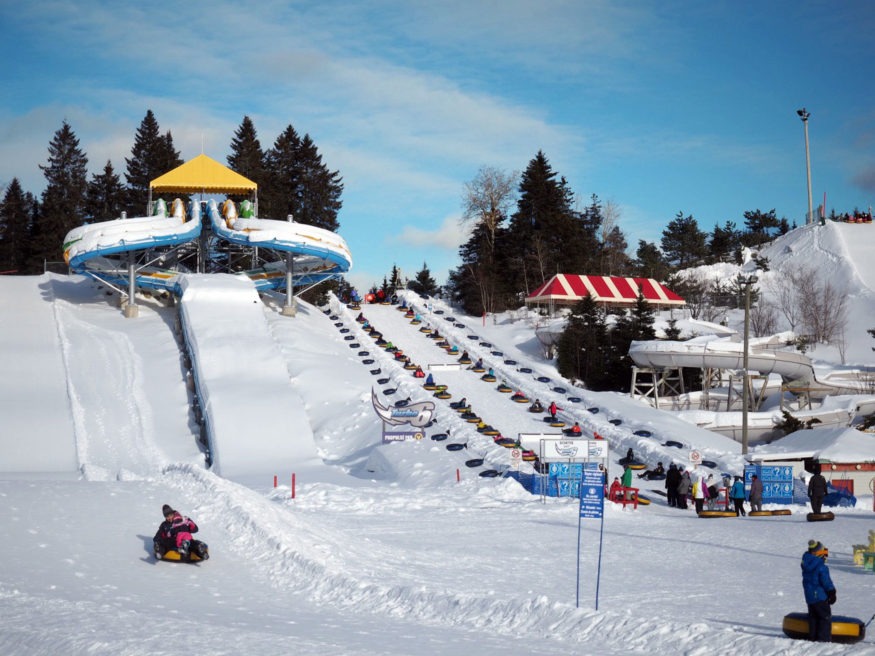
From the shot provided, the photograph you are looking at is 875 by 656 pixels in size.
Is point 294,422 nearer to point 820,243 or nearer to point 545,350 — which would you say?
point 545,350

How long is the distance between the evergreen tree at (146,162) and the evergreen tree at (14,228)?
45.9 ft

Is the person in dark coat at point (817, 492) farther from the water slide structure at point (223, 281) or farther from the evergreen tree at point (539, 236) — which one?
the evergreen tree at point (539, 236)

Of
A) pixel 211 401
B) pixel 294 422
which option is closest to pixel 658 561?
pixel 294 422

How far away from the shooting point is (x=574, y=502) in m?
24.7

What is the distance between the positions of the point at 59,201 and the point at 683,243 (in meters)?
67.3

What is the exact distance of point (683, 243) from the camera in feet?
365

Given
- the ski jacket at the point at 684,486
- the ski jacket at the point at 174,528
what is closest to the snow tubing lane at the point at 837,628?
the ski jacket at the point at 174,528

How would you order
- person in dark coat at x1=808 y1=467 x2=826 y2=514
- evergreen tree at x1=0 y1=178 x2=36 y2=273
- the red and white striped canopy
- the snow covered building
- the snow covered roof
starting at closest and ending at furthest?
person in dark coat at x1=808 y1=467 x2=826 y2=514 → the snow covered building → the snow covered roof → the red and white striped canopy → evergreen tree at x1=0 y1=178 x2=36 y2=273

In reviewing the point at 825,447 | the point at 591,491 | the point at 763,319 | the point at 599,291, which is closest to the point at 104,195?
the point at 599,291

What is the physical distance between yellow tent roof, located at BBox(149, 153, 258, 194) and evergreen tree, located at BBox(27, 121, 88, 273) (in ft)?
86.1

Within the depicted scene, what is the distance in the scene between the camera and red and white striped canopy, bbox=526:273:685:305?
64625mm

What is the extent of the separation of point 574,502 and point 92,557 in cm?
1251

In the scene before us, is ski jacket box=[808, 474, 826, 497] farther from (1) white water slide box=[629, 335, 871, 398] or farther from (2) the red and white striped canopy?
(2) the red and white striped canopy

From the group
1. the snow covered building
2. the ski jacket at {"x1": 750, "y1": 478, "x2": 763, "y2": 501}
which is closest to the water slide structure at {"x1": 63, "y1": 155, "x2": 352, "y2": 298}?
the snow covered building
